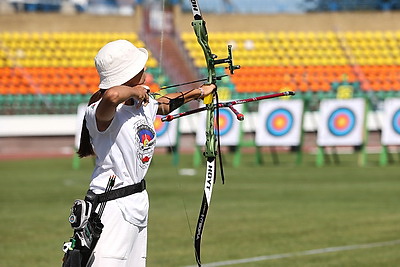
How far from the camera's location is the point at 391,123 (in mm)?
22891

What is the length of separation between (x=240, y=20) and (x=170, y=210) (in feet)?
73.1

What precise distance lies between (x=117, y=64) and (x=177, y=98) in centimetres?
67

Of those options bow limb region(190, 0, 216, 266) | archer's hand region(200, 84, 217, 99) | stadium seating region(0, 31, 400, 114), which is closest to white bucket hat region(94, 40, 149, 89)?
archer's hand region(200, 84, 217, 99)

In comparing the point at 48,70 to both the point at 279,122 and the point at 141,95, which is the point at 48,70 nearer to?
the point at 279,122

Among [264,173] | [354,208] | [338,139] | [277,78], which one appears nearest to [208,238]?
[354,208]

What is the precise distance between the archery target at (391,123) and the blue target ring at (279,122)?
2.14m

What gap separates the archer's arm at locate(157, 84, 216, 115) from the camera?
233 inches

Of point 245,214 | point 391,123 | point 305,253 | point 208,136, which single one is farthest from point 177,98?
point 391,123

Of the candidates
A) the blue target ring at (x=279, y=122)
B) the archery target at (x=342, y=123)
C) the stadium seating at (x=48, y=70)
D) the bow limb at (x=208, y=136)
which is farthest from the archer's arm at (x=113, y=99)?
the stadium seating at (x=48, y=70)

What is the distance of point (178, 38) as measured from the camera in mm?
33875

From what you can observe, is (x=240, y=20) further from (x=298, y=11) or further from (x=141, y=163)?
(x=141, y=163)

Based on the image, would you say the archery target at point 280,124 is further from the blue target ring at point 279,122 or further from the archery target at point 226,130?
the archery target at point 226,130

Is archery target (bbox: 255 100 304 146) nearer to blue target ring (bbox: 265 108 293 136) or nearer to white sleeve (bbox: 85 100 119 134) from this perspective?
blue target ring (bbox: 265 108 293 136)

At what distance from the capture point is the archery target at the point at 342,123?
74.1ft
